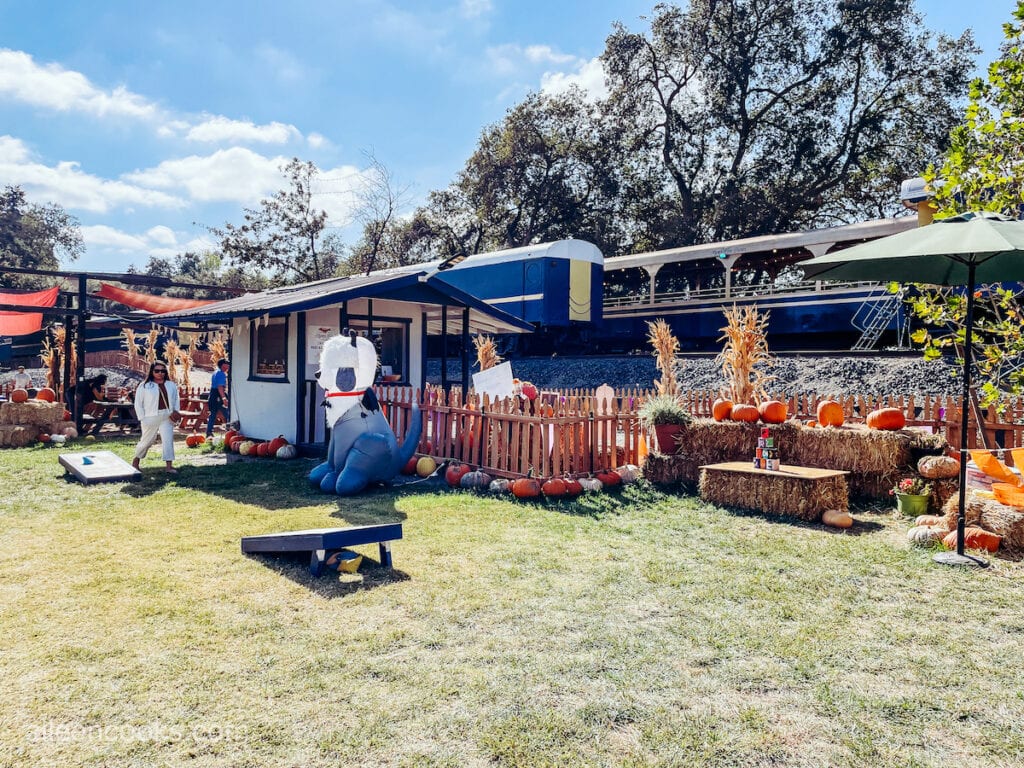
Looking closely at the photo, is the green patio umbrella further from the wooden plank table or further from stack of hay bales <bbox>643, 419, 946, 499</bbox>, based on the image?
stack of hay bales <bbox>643, 419, 946, 499</bbox>

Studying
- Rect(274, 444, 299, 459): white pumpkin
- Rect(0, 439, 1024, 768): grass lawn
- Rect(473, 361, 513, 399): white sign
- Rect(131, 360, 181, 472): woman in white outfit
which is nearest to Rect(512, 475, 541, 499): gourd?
Rect(0, 439, 1024, 768): grass lawn

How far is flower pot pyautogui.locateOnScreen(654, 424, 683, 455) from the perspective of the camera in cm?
820

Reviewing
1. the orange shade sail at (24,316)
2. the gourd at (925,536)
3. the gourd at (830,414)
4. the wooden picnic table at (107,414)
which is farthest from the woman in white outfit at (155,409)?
the gourd at (925,536)

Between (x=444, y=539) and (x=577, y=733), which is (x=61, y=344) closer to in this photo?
(x=444, y=539)

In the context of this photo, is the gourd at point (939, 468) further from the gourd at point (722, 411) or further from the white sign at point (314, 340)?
the white sign at point (314, 340)

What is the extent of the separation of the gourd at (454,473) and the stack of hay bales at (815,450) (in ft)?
7.57

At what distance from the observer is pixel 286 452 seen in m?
10.5

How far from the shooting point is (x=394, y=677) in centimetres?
308

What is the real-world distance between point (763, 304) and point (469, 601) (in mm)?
14677

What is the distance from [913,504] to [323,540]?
5503 millimetres

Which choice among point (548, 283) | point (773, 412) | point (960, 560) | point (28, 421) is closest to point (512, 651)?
point (960, 560)

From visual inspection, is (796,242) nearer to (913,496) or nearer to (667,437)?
(667,437)

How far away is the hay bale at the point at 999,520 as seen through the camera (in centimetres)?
508

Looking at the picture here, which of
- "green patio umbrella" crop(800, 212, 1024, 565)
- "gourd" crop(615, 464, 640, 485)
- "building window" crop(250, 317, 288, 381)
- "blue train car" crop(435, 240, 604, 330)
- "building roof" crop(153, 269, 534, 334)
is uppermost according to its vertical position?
"blue train car" crop(435, 240, 604, 330)
